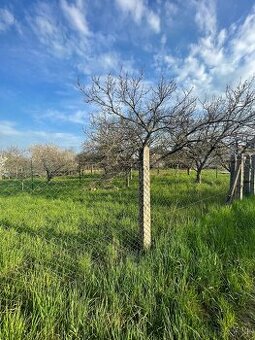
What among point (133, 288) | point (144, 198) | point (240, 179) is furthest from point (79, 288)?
point (240, 179)

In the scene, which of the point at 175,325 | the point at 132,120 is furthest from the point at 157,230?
the point at 132,120

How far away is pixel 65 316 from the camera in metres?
2.74

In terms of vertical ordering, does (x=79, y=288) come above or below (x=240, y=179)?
below

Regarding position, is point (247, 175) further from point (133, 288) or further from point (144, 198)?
point (133, 288)

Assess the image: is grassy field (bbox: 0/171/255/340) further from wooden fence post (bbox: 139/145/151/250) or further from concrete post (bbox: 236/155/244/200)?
concrete post (bbox: 236/155/244/200)

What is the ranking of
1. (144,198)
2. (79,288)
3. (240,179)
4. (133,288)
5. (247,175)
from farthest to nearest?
1. (247,175)
2. (240,179)
3. (144,198)
4. (79,288)
5. (133,288)

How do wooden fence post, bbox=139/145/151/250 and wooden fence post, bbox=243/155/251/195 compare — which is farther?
wooden fence post, bbox=243/155/251/195

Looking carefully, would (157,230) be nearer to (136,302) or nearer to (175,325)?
(136,302)

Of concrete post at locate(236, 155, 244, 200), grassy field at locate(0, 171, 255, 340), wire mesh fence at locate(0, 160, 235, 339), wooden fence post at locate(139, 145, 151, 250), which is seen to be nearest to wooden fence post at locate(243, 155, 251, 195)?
concrete post at locate(236, 155, 244, 200)

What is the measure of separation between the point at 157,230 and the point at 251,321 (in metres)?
3.09

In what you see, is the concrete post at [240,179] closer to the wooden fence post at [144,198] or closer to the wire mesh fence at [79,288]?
the wire mesh fence at [79,288]

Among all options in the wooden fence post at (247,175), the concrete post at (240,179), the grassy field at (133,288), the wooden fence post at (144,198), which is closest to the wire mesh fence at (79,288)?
the grassy field at (133,288)

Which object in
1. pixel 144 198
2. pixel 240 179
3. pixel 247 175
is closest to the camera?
pixel 144 198

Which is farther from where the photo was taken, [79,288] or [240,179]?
[240,179]
